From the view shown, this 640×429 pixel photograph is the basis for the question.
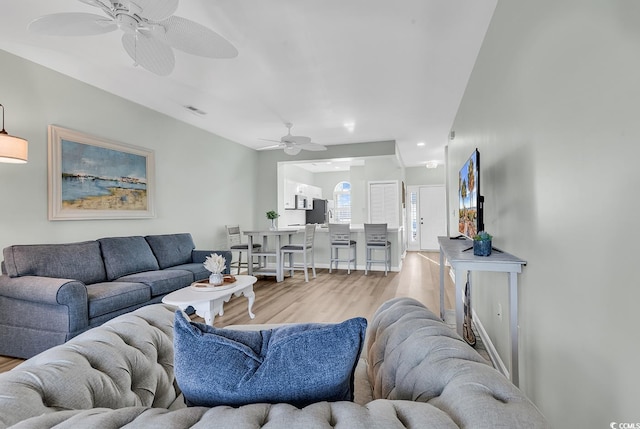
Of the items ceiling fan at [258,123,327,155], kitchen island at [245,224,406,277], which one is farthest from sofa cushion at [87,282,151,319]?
kitchen island at [245,224,406,277]

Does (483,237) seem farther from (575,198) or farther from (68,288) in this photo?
(68,288)

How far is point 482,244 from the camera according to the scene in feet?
6.46

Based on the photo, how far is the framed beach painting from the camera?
10.5 feet

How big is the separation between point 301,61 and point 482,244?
91.4 inches

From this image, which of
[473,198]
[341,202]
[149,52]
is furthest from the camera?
[341,202]

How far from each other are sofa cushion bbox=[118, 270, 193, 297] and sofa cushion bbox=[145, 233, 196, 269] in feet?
1.41

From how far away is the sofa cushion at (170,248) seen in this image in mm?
4016

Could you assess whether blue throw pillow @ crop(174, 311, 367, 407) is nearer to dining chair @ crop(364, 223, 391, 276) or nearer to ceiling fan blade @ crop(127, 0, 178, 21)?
ceiling fan blade @ crop(127, 0, 178, 21)

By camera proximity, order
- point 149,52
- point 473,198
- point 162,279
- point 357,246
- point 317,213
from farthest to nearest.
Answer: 1. point 317,213
2. point 357,246
3. point 162,279
4. point 473,198
5. point 149,52

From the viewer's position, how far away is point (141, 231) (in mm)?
4184

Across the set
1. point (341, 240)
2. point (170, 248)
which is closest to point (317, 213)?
point (341, 240)

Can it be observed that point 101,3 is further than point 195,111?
A: No

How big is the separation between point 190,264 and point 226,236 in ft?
5.73

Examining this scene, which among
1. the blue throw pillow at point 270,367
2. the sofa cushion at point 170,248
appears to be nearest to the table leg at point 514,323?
the blue throw pillow at point 270,367
